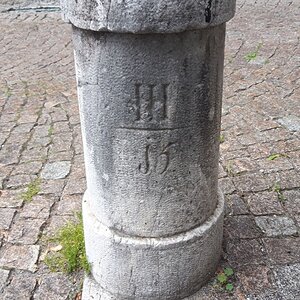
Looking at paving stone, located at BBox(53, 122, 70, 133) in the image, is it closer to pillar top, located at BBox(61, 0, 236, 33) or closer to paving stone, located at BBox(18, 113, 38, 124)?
paving stone, located at BBox(18, 113, 38, 124)

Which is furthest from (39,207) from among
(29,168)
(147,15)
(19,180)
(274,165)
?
(147,15)

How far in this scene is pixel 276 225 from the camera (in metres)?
3.06

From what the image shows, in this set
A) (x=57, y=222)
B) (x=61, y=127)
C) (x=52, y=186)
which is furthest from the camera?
(x=61, y=127)

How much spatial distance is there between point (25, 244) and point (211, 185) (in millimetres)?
1297

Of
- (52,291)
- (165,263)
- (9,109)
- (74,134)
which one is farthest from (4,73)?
(165,263)

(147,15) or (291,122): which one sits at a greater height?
(147,15)

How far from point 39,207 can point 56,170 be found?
0.52m

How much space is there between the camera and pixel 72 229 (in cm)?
302

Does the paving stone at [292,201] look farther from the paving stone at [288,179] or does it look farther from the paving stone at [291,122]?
→ the paving stone at [291,122]

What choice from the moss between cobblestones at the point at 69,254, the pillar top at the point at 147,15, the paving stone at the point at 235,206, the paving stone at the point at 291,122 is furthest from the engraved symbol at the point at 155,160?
the paving stone at the point at 291,122

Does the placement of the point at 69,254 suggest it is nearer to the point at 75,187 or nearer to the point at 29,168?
the point at 75,187

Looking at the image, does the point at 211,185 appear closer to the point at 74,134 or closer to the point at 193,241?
the point at 193,241

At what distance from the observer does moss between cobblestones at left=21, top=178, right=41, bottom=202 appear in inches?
136

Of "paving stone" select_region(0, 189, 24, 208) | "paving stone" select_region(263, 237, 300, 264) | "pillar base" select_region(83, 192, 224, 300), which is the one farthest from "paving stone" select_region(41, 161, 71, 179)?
"paving stone" select_region(263, 237, 300, 264)
